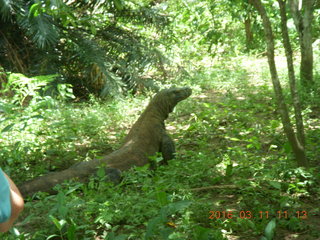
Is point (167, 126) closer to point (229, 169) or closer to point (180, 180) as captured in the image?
point (180, 180)

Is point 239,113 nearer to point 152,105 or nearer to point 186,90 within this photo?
point 186,90

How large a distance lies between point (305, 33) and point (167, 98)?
2.76 metres

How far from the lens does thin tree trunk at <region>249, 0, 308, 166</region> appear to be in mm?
3428

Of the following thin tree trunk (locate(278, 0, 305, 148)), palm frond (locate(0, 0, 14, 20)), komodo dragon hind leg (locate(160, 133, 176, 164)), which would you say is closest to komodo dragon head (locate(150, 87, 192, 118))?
komodo dragon hind leg (locate(160, 133, 176, 164))

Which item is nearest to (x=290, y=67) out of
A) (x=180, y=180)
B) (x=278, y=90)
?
(x=278, y=90)

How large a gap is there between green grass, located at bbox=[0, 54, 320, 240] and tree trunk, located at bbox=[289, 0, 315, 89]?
765mm

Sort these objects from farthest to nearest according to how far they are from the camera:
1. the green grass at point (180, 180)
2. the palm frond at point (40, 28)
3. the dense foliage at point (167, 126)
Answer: the palm frond at point (40, 28) < the dense foliage at point (167, 126) < the green grass at point (180, 180)

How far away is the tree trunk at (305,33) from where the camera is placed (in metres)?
6.04

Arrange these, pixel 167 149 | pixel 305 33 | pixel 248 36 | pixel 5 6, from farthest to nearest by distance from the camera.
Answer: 1. pixel 248 36
2. pixel 5 6
3. pixel 305 33
4. pixel 167 149

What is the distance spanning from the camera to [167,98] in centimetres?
605

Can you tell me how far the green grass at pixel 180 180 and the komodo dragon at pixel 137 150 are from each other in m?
0.16

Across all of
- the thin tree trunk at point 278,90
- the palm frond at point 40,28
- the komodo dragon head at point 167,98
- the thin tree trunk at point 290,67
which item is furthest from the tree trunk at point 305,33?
the palm frond at point 40,28

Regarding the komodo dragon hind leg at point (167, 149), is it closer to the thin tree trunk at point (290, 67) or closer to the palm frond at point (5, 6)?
the thin tree trunk at point (290, 67)

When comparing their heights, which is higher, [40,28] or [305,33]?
[40,28]
